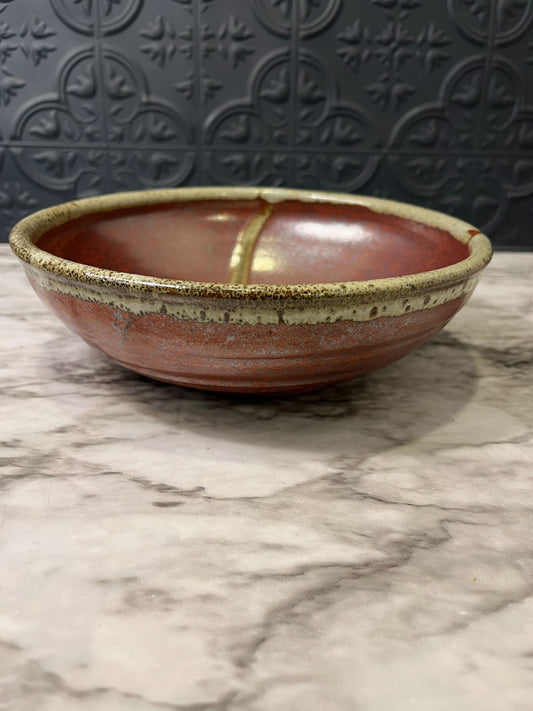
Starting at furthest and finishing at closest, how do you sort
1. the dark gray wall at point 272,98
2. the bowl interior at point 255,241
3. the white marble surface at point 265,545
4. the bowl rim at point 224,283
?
the dark gray wall at point 272,98, the bowl interior at point 255,241, the bowl rim at point 224,283, the white marble surface at point 265,545

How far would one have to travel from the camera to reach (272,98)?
1226 millimetres

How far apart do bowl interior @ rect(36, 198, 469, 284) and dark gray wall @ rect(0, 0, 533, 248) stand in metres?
0.44

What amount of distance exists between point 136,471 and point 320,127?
893 millimetres

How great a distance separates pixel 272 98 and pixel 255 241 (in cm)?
48

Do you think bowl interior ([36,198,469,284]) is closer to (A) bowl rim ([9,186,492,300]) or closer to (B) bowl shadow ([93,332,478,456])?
(A) bowl rim ([9,186,492,300])

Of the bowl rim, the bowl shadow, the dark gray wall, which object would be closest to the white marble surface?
the bowl shadow

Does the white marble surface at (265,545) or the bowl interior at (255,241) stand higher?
the bowl interior at (255,241)

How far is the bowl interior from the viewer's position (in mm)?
785

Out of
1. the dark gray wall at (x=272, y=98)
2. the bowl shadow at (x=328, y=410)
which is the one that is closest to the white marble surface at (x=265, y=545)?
the bowl shadow at (x=328, y=410)

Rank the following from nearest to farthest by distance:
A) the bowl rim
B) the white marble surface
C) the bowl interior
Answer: the white marble surface → the bowl rim → the bowl interior

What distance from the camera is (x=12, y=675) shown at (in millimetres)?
345

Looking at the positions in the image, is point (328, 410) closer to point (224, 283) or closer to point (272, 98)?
point (224, 283)

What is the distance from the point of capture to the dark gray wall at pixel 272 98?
1.19 metres

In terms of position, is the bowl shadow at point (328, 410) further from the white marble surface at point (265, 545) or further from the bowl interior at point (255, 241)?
the bowl interior at point (255, 241)
